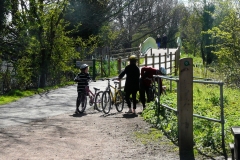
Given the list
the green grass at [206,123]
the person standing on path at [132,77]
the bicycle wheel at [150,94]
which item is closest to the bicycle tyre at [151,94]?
the bicycle wheel at [150,94]

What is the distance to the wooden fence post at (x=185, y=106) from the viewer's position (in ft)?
26.4

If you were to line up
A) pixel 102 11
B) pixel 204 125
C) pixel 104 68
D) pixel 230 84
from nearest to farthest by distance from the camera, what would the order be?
pixel 204 125, pixel 230 84, pixel 104 68, pixel 102 11

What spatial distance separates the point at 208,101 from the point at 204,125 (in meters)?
5.17

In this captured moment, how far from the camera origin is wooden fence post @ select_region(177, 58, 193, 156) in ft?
26.4

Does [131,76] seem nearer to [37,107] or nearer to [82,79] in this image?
[82,79]

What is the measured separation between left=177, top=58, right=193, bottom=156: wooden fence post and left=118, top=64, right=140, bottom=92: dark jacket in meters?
5.78

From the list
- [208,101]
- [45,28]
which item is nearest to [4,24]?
[45,28]

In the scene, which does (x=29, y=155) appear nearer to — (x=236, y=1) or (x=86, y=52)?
(x=236, y=1)

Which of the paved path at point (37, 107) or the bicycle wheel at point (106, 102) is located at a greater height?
the bicycle wheel at point (106, 102)

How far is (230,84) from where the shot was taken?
2192 cm

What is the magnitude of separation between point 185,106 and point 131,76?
19.3ft

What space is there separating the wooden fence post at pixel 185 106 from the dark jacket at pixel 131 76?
5782mm

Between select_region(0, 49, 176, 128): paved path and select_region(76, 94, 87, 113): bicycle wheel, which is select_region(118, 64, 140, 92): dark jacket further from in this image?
select_region(0, 49, 176, 128): paved path

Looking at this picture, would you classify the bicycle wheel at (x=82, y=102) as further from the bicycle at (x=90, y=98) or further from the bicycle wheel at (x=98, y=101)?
the bicycle wheel at (x=98, y=101)
